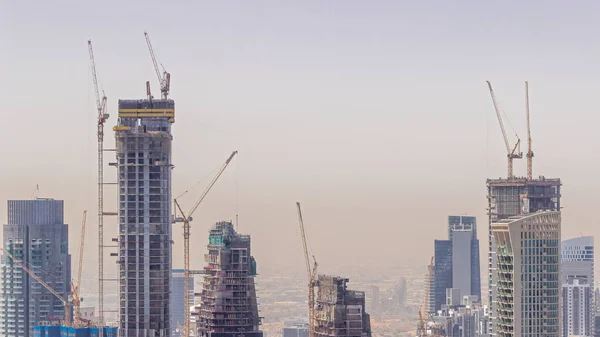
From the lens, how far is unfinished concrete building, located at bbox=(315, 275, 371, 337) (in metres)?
166

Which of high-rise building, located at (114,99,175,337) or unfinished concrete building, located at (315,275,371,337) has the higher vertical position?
high-rise building, located at (114,99,175,337)

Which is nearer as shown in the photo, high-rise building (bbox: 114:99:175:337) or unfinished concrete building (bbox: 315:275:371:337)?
unfinished concrete building (bbox: 315:275:371:337)

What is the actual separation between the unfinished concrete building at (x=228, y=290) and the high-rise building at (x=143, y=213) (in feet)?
18.9

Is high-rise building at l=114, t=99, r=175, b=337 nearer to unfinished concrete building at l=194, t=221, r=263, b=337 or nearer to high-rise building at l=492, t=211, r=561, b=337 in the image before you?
unfinished concrete building at l=194, t=221, r=263, b=337

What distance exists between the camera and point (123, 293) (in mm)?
178750

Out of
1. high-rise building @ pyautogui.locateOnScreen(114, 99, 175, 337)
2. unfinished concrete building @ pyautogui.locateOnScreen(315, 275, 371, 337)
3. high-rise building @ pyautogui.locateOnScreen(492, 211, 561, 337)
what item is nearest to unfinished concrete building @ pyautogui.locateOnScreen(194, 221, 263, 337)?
high-rise building @ pyautogui.locateOnScreen(114, 99, 175, 337)

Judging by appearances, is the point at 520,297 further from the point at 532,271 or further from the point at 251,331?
the point at 251,331

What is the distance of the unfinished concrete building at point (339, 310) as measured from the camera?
6540 inches

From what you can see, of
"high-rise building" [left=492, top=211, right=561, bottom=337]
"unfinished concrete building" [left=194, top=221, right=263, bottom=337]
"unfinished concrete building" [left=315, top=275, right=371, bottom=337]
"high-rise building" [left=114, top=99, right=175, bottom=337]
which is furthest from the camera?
"unfinished concrete building" [left=194, top=221, right=263, bottom=337]

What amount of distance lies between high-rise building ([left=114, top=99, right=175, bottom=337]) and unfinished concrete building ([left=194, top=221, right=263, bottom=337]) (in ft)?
18.9

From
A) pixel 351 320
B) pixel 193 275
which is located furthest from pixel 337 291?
pixel 193 275

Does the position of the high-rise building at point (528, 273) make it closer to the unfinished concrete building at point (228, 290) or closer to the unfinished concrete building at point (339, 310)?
the unfinished concrete building at point (339, 310)

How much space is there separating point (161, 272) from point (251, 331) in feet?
40.8

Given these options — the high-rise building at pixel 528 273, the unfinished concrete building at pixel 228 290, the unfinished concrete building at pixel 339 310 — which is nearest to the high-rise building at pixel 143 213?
the unfinished concrete building at pixel 228 290
